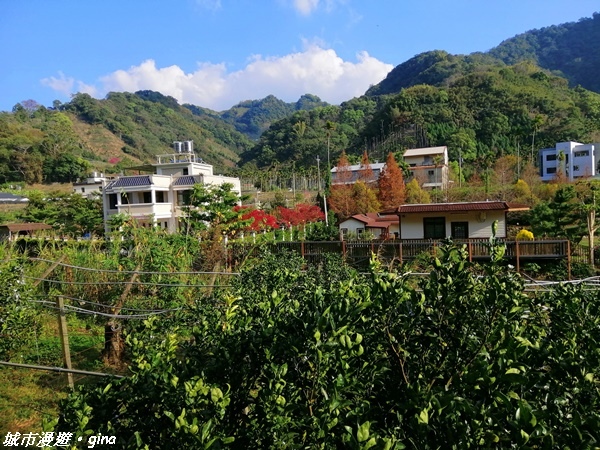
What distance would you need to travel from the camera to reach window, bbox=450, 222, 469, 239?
15.4 metres

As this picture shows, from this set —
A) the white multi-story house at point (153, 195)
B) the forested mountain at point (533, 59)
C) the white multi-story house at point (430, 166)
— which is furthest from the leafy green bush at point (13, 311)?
the forested mountain at point (533, 59)

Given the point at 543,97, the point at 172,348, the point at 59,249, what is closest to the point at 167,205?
the point at 59,249

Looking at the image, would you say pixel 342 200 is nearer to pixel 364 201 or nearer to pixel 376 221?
pixel 364 201

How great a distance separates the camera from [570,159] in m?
41.9

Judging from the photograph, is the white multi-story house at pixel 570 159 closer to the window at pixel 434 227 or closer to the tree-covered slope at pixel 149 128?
the window at pixel 434 227

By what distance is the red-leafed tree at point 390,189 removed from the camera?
25547 millimetres

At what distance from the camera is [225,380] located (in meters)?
1.65

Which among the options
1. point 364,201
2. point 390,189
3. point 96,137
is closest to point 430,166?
point 390,189

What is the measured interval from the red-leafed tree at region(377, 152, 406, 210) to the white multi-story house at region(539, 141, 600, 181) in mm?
23353

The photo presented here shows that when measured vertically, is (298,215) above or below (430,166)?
below

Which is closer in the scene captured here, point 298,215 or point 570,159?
point 298,215

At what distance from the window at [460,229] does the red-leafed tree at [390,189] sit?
9689 mm

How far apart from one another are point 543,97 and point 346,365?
6355 cm

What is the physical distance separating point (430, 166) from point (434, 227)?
27762 millimetres
